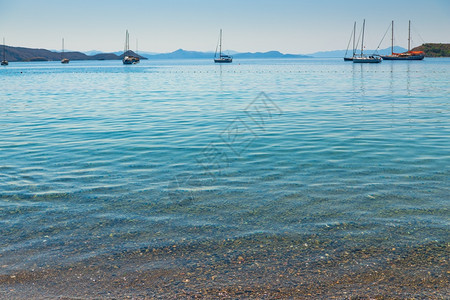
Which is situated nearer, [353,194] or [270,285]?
[270,285]

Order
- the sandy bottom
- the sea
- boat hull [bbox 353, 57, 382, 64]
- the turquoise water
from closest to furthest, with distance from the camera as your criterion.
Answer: the sandy bottom
the sea
the turquoise water
boat hull [bbox 353, 57, 382, 64]

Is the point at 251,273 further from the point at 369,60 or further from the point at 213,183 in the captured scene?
the point at 369,60

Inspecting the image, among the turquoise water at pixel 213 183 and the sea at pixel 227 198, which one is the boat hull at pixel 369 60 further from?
the sea at pixel 227 198

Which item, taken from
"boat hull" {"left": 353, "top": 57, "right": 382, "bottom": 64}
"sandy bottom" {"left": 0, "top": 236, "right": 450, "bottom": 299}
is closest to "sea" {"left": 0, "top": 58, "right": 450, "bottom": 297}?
"sandy bottom" {"left": 0, "top": 236, "right": 450, "bottom": 299}

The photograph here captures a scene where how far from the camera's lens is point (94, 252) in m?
8.21

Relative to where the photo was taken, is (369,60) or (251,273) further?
(369,60)

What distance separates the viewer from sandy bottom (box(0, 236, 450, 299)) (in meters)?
6.63

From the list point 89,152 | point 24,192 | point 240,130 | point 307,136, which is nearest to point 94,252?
point 24,192

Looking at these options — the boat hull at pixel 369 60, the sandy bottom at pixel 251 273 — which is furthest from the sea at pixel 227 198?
the boat hull at pixel 369 60

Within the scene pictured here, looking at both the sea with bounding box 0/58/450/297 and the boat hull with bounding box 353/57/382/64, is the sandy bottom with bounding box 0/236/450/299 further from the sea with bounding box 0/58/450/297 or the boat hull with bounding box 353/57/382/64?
the boat hull with bounding box 353/57/382/64

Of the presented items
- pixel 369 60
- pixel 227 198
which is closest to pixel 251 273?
pixel 227 198

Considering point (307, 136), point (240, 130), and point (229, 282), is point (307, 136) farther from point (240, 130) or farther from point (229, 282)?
point (229, 282)

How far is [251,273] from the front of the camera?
7.33m

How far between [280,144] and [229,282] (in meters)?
12.6
